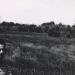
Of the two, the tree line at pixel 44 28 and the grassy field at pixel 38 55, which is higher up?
the tree line at pixel 44 28

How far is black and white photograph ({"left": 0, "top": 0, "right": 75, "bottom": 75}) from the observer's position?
269 centimetres

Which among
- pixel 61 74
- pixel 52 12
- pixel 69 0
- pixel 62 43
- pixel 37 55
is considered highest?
pixel 69 0

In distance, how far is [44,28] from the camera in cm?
298

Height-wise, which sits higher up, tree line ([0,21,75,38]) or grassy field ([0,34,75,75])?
tree line ([0,21,75,38])

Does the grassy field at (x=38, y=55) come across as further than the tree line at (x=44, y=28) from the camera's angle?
No

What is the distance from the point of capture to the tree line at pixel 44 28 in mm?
2926

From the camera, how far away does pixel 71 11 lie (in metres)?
3.12

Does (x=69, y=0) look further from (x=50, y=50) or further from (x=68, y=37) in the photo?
(x=50, y=50)

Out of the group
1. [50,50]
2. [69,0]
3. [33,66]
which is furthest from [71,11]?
[33,66]

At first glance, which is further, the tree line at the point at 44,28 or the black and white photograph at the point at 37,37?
the tree line at the point at 44,28

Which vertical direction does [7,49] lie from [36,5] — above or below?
below

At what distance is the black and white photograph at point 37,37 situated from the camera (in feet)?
8.83

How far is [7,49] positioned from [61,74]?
104 centimetres

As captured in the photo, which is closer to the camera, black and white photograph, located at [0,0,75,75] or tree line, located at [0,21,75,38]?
black and white photograph, located at [0,0,75,75]
